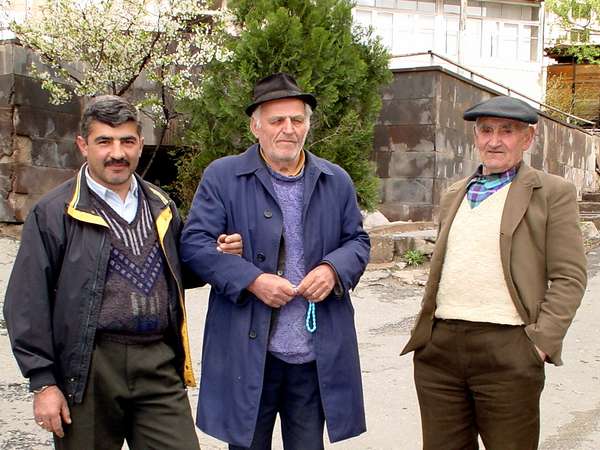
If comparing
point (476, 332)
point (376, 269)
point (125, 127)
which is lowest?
point (376, 269)

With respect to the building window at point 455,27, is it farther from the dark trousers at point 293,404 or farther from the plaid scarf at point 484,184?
the dark trousers at point 293,404

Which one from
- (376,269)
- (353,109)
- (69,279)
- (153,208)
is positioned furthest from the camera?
(353,109)

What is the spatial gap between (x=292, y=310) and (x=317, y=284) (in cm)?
22

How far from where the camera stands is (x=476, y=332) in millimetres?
3062

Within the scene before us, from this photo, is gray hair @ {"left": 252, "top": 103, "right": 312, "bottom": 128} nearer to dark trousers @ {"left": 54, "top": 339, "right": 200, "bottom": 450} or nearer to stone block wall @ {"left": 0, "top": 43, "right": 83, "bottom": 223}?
dark trousers @ {"left": 54, "top": 339, "right": 200, "bottom": 450}

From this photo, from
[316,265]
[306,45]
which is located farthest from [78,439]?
[306,45]

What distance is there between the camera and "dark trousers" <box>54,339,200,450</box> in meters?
2.80

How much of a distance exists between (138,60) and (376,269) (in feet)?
15.5

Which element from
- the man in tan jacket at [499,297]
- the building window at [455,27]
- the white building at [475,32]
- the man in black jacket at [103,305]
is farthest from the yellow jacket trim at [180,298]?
the white building at [475,32]

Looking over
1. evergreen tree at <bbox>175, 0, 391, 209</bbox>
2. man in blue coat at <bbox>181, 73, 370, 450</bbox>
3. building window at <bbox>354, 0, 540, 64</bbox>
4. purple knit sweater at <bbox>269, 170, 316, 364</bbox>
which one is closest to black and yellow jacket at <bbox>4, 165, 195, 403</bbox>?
man in blue coat at <bbox>181, 73, 370, 450</bbox>

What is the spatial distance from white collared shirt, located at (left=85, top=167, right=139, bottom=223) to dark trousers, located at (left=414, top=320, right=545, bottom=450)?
1.46m

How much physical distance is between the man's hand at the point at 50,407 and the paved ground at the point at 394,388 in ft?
5.61

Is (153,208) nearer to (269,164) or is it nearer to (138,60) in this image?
(269,164)

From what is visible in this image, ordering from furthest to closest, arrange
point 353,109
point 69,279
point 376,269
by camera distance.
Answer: point 353,109 → point 376,269 → point 69,279
